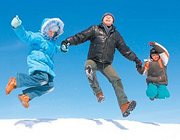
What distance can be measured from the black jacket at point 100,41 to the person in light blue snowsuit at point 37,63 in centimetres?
53

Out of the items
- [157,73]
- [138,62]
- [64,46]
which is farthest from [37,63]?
[157,73]

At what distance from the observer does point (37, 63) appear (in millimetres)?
5816

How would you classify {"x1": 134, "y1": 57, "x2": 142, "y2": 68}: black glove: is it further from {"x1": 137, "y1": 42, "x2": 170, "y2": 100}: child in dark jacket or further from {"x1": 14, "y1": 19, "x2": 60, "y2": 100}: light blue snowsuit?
{"x1": 14, "y1": 19, "x2": 60, "y2": 100}: light blue snowsuit

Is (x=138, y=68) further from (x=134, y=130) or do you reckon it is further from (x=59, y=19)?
(x=59, y=19)

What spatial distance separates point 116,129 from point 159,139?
877mm

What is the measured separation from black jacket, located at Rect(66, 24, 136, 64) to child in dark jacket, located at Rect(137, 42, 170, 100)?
3.14ft

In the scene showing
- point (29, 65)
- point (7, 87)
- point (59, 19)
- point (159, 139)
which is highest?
point (59, 19)

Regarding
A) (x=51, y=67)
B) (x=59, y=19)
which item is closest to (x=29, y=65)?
(x=51, y=67)

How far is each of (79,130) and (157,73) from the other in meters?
2.74

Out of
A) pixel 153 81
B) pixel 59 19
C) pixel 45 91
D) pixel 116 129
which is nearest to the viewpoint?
pixel 116 129

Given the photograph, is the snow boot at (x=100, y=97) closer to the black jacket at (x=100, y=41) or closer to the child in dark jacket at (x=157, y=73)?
the black jacket at (x=100, y=41)

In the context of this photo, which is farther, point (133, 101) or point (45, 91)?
point (45, 91)

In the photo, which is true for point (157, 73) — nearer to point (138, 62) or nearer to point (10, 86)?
point (138, 62)

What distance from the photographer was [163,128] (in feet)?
20.6
